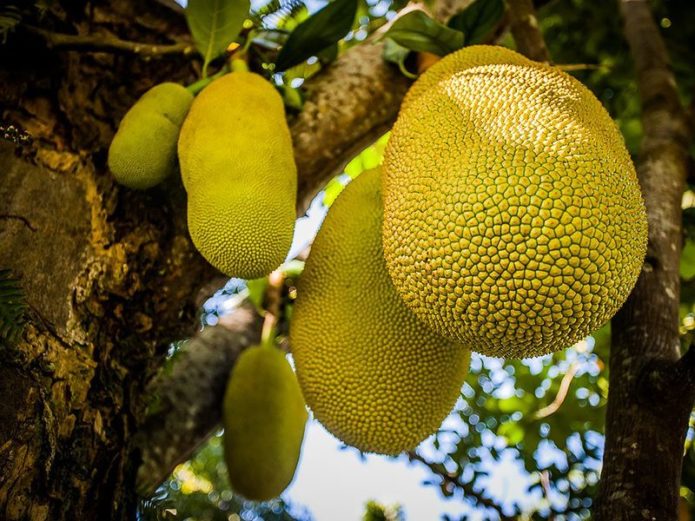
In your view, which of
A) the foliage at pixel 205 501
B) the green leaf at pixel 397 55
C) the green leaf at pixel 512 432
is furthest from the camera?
the green leaf at pixel 512 432

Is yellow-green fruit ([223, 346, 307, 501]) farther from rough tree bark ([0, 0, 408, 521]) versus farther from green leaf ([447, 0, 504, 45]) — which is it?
green leaf ([447, 0, 504, 45])

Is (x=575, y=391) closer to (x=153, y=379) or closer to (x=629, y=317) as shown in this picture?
(x=629, y=317)

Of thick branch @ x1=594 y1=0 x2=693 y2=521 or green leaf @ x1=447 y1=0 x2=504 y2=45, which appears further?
green leaf @ x1=447 y1=0 x2=504 y2=45

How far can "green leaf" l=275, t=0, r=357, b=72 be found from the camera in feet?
4.25

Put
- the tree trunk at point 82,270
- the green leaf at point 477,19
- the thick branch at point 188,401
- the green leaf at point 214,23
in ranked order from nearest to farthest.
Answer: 1. the tree trunk at point 82,270
2. the green leaf at point 214,23
3. the green leaf at point 477,19
4. the thick branch at point 188,401

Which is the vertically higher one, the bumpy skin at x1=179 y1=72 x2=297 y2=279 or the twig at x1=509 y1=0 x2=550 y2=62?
the twig at x1=509 y1=0 x2=550 y2=62

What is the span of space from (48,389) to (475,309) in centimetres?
59

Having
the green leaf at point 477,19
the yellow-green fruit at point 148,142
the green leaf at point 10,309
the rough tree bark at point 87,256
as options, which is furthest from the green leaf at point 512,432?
the green leaf at point 10,309

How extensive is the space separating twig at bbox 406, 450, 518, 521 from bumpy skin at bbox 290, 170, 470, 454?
13.5 inches

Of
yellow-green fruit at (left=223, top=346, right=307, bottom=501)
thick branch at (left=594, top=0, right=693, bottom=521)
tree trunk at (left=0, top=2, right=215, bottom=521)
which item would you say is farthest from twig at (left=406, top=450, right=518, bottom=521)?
tree trunk at (left=0, top=2, right=215, bottom=521)

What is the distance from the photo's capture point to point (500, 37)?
1.66m

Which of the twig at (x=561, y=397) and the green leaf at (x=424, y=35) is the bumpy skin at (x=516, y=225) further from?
the twig at (x=561, y=397)

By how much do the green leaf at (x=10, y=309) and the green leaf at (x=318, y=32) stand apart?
0.77 metres

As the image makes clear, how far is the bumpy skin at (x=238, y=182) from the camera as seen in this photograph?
36.2 inches
